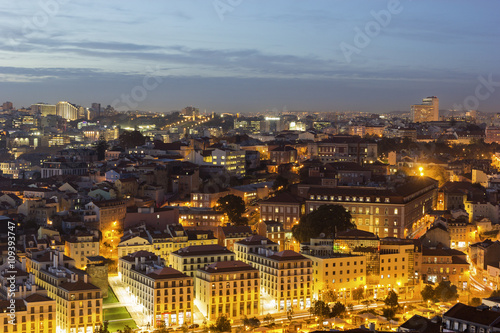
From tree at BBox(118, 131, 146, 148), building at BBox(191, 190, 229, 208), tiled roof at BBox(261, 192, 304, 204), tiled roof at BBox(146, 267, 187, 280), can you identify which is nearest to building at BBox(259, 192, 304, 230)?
tiled roof at BBox(261, 192, 304, 204)

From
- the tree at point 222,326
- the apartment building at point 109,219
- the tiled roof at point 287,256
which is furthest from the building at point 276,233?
the tree at point 222,326

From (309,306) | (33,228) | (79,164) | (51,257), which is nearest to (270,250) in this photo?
(309,306)

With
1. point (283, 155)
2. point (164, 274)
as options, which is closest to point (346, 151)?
point (283, 155)

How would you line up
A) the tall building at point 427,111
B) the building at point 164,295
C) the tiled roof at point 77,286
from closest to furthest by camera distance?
1. the tiled roof at point 77,286
2. the building at point 164,295
3. the tall building at point 427,111

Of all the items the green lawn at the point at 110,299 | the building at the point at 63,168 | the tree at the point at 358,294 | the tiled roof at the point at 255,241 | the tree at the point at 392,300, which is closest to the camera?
the green lawn at the point at 110,299

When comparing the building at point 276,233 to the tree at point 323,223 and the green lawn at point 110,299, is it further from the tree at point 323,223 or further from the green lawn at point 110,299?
the green lawn at point 110,299

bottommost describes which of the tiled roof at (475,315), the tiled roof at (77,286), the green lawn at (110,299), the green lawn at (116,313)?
the green lawn at (116,313)
